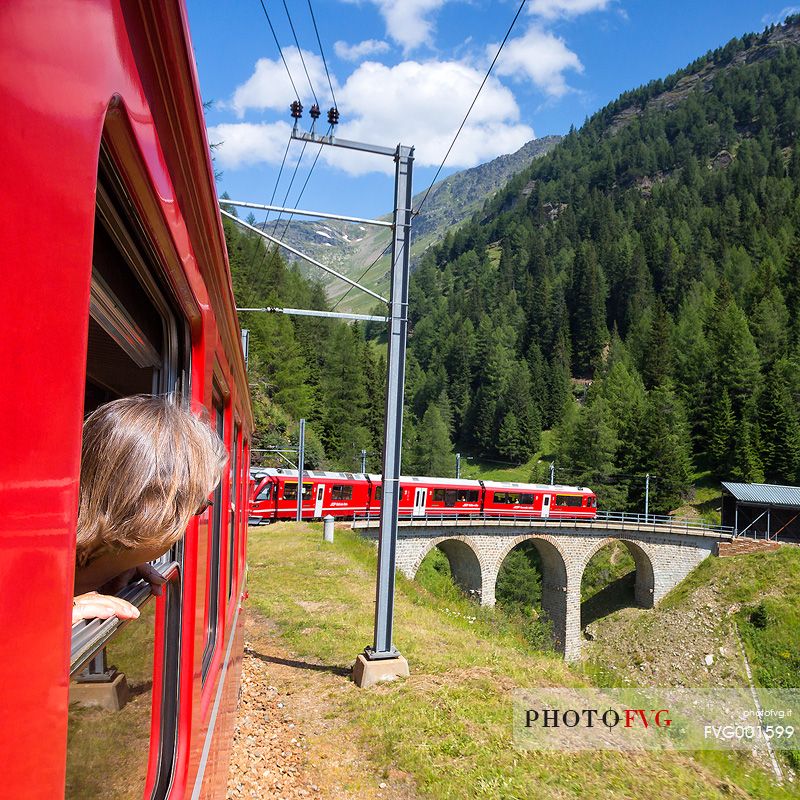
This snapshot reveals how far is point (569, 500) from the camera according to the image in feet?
128

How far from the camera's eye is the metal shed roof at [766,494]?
39656 mm

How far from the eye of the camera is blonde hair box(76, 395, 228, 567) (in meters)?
1.16

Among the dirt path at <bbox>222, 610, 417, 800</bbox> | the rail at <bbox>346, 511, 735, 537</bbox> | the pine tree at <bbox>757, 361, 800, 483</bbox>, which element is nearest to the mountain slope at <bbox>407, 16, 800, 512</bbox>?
the pine tree at <bbox>757, 361, 800, 483</bbox>

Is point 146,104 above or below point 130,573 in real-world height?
above

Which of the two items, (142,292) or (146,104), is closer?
(146,104)

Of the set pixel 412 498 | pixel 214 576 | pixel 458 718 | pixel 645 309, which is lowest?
pixel 458 718

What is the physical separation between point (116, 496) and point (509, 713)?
23.2ft

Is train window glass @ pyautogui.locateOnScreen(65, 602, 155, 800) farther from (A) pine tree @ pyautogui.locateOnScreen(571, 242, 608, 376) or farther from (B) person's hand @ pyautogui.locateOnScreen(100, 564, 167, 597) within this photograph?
(A) pine tree @ pyautogui.locateOnScreen(571, 242, 608, 376)

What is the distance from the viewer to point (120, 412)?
49.0 inches

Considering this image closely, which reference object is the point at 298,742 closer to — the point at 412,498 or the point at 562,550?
the point at 412,498

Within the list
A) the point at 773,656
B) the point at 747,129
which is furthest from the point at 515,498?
the point at 747,129

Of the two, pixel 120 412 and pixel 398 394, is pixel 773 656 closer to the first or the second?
pixel 398 394

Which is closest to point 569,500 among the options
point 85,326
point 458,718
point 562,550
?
point 562,550

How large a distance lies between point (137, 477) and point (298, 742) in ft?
20.8
